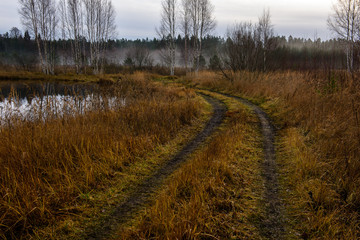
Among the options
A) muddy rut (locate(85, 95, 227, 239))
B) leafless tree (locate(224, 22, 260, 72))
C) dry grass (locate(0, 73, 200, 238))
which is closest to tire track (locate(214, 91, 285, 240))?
muddy rut (locate(85, 95, 227, 239))

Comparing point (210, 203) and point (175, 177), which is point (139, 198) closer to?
point (175, 177)

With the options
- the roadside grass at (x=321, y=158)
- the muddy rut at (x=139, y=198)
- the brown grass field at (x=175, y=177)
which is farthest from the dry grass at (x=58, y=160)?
the roadside grass at (x=321, y=158)

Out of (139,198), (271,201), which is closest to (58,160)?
(139,198)

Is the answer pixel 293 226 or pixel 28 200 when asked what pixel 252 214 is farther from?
pixel 28 200

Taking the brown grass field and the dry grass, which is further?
the dry grass

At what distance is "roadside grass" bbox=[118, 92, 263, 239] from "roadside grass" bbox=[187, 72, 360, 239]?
0.57 metres

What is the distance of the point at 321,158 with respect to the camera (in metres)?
4.71

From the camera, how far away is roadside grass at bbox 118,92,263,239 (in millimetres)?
2764

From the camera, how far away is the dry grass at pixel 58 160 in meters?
3.01

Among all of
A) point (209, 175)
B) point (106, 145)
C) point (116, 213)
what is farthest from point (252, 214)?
point (106, 145)

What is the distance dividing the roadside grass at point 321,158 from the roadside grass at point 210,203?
57cm

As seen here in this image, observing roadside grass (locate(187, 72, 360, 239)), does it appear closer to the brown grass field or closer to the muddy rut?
the brown grass field

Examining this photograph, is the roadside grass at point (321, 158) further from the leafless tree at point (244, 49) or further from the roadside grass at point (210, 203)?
the leafless tree at point (244, 49)

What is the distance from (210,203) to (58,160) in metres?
2.96
